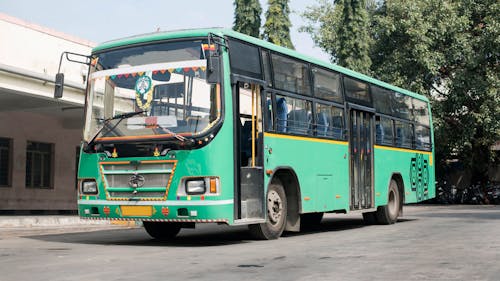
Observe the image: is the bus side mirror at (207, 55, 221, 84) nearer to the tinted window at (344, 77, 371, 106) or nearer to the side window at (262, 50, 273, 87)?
the side window at (262, 50, 273, 87)

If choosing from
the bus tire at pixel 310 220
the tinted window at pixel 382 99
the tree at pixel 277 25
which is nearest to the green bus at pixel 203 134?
the bus tire at pixel 310 220

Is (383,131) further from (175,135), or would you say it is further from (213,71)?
(175,135)

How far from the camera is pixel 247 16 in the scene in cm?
5041

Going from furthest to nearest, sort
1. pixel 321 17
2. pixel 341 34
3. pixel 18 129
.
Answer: pixel 321 17 → pixel 341 34 → pixel 18 129

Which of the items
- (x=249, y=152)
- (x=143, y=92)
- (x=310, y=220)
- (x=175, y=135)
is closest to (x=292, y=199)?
(x=249, y=152)

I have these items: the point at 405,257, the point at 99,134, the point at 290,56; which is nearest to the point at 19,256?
the point at 99,134

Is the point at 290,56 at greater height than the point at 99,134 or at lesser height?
greater

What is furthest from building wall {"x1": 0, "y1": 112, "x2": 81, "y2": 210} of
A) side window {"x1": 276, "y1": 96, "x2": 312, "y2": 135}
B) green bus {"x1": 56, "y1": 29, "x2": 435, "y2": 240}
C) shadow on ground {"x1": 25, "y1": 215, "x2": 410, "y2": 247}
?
side window {"x1": 276, "y1": 96, "x2": 312, "y2": 135}

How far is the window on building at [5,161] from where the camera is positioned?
25.9 metres

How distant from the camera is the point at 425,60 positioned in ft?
111

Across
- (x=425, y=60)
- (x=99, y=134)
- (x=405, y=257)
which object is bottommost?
(x=405, y=257)

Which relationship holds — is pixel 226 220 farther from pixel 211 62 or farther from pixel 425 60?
pixel 425 60

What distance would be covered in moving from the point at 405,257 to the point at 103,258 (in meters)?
3.90

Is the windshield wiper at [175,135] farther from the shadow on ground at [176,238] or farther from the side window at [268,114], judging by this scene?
the shadow on ground at [176,238]
